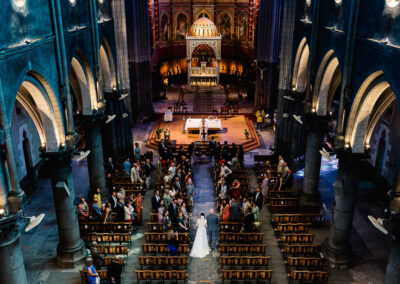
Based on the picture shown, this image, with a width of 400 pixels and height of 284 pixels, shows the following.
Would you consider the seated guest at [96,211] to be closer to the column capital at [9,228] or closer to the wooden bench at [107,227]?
the wooden bench at [107,227]

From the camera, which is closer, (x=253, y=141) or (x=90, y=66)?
(x=90, y=66)

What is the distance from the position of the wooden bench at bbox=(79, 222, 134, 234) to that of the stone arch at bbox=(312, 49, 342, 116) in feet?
33.2

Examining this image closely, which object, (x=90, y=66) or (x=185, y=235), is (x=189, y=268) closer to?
(x=185, y=235)

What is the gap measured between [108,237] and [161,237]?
2.19 metres

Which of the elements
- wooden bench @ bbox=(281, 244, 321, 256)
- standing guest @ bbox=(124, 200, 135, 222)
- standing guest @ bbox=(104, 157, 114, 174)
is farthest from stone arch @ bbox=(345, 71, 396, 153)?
standing guest @ bbox=(104, 157, 114, 174)

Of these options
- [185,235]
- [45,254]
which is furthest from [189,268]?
[45,254]

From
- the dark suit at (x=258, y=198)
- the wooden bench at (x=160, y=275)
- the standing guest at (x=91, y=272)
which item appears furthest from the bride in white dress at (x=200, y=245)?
the standing guest at (x=91, y=272)

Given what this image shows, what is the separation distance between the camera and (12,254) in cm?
1155

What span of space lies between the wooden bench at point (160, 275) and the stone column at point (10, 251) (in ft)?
13.8

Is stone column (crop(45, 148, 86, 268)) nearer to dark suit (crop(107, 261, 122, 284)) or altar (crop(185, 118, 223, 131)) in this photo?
dark suit (crop(107, 261, 122, 284))

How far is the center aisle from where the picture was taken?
16047mm

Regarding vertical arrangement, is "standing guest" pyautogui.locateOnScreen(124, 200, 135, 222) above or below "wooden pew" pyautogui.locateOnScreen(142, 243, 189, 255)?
above

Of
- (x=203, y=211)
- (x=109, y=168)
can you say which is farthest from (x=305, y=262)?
(x=109, y=168)

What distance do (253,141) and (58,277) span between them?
18.2 metres
